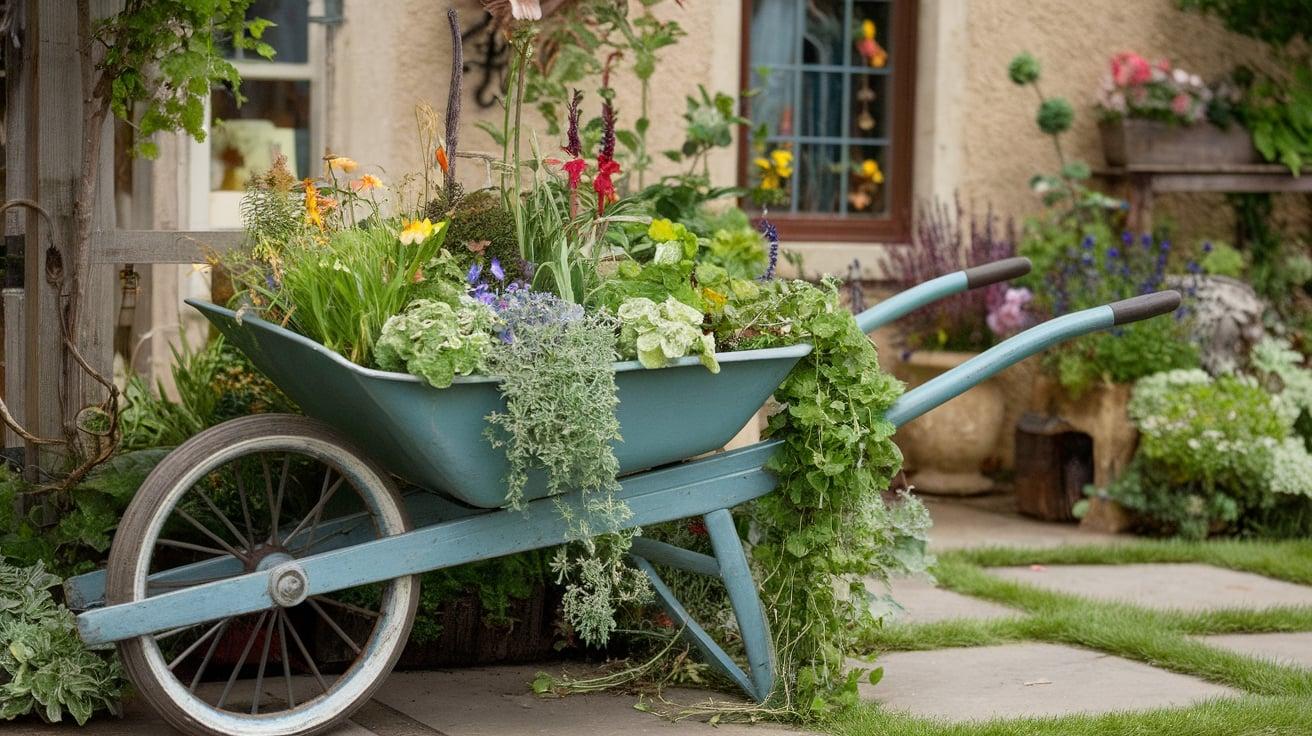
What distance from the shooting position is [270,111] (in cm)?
552

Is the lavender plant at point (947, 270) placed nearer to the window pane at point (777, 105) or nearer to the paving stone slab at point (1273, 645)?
the window pane at point (777, 105)

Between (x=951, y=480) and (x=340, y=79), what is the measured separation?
2.89 meters

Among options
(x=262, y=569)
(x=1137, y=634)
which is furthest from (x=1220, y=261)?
(x=262, y=569)

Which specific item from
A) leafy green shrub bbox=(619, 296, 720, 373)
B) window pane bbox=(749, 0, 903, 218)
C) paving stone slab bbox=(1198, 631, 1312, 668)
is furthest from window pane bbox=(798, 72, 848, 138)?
leafy green shrub bbox=(619, 296, 720, 373)

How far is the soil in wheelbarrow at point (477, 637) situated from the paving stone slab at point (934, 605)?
1.02m

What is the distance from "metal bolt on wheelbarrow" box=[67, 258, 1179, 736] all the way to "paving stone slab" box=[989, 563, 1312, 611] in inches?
63.0

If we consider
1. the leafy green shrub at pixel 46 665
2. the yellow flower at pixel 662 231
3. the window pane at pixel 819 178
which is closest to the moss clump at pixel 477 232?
the yellow flower at pixel 662 231

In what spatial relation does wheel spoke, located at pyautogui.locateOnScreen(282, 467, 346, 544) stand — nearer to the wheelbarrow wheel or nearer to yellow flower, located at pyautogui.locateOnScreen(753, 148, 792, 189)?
the wheelbarrow wheel

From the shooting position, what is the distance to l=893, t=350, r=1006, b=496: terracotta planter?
6.40 meters

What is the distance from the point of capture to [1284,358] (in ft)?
20.0

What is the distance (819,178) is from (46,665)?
13.8ft

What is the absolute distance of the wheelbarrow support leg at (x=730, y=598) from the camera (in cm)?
341

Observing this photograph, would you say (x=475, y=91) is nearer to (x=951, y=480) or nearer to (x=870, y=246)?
(x=870, y=246)

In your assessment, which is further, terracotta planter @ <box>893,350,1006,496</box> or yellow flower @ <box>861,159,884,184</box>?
yellow flower @ <box>861,159,884,184</box>
